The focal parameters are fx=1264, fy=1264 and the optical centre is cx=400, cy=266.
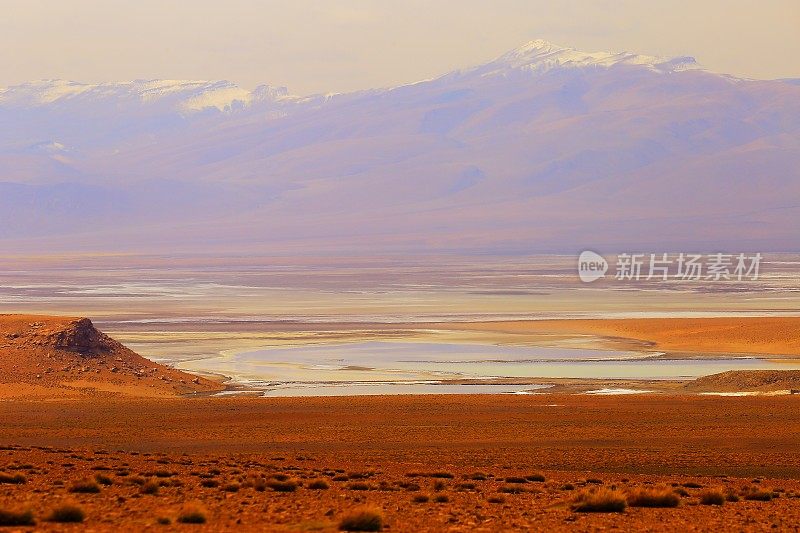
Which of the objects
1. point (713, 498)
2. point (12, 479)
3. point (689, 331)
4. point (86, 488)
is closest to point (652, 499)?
point (713, 498)

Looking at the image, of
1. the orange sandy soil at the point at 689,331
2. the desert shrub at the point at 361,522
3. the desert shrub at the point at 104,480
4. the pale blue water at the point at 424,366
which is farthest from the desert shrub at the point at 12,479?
the orange sandy soil at the point at 689,331

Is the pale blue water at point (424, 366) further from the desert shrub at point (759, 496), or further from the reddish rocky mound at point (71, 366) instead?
the desert shrub at point (759, 496)

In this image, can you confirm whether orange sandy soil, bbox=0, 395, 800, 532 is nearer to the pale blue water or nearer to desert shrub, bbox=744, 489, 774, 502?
desert shrub, bbox=744, 489, 774, 502

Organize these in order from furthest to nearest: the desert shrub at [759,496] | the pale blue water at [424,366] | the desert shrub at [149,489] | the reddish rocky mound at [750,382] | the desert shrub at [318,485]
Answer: the pale blue water at [424,366]
the reddish rocky mound at [750,382]
the desert shrub at [318,485]
the desert shrub at [759,496]
the desert shrub at [149,489]

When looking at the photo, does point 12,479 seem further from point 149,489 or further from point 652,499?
point 652,499

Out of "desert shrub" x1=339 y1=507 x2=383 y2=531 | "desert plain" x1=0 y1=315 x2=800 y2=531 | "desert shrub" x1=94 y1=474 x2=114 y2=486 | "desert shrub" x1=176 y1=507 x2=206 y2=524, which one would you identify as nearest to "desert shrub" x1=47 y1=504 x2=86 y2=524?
"desert plain" x1=0 y1=315 x2=800 y2=531
